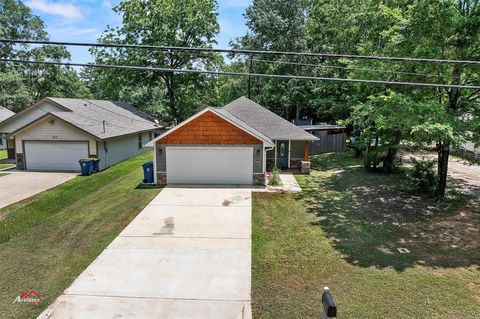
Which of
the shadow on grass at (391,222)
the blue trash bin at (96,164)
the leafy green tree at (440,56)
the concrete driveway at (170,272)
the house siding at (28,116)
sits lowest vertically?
the concrete driveway at (170,272)

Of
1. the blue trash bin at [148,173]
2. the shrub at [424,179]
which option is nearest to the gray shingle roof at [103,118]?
the blue trash bin at [148,173]

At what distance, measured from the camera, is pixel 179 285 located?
691cm

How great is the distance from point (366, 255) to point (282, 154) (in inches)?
466

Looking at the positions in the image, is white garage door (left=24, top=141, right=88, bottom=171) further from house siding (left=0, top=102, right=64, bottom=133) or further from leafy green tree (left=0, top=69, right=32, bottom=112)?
leafy green tree (left=0, top=69, right=32, bottom=112)

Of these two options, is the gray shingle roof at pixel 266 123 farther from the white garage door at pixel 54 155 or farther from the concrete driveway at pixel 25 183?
the concrete driveway at pixel 25 183

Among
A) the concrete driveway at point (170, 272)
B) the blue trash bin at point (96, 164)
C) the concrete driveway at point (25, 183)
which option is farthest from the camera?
the blue trash bin at point (96, 164)

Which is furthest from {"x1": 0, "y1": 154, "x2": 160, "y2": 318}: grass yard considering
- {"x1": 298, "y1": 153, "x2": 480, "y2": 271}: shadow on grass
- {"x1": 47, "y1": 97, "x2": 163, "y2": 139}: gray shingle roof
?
{"x1": 298, "y1": 153, "x2": 480, "y2": 271}: shadow on grass

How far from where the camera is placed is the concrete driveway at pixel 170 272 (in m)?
6.07

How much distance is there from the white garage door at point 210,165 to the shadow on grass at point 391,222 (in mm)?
3140

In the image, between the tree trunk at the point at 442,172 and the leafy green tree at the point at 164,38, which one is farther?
the leafy green tree at the point at 164,38

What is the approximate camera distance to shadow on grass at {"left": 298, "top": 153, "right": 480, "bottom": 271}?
8.32 metres

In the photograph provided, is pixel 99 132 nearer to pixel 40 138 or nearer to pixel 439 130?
pixel 40 138

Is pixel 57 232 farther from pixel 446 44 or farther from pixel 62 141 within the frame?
pixel 446 44

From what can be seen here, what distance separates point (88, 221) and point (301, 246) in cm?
686
